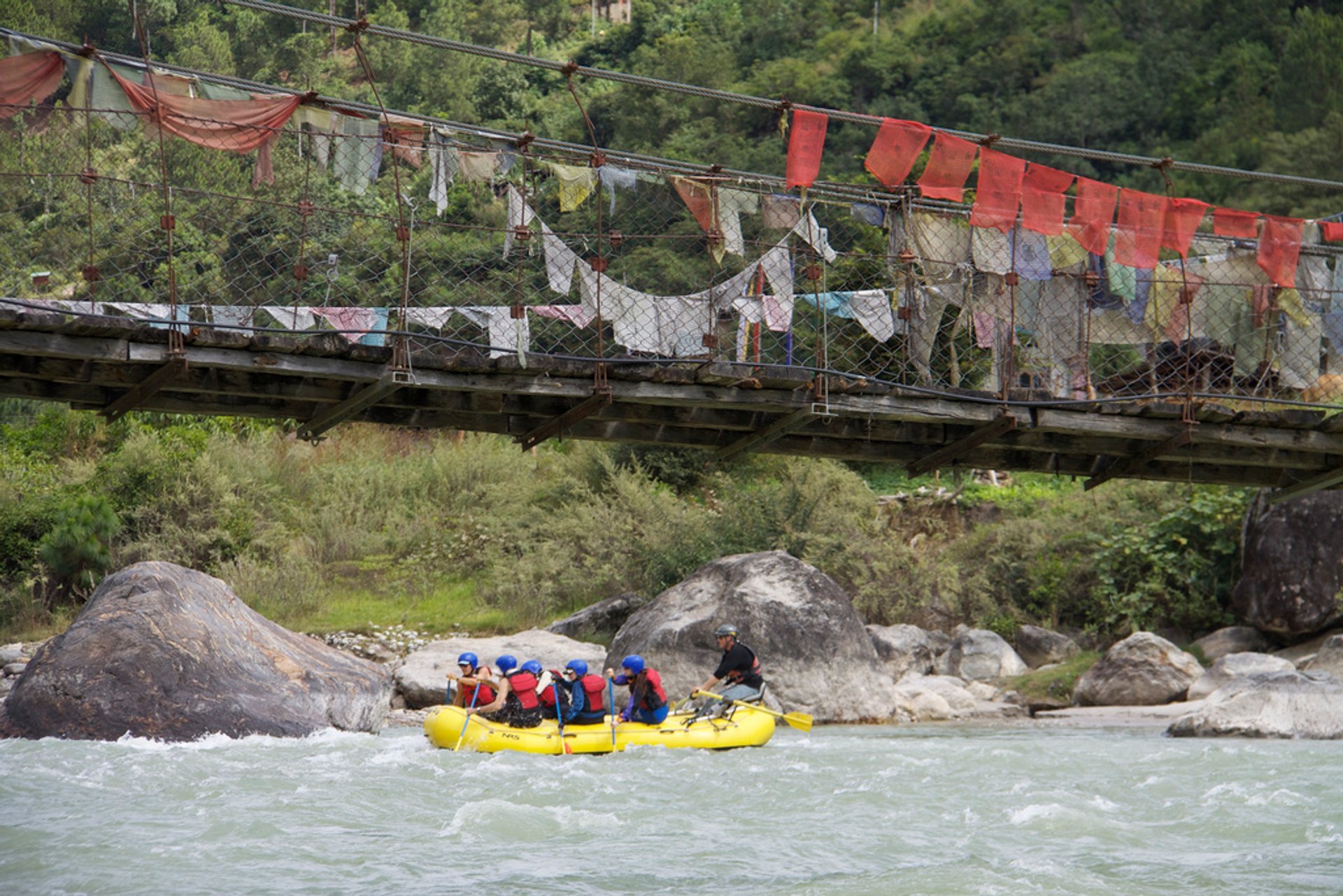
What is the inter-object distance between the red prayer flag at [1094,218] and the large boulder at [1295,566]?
6432mm

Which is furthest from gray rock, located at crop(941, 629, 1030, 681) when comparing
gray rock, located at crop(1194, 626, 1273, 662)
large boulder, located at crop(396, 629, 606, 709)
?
large boulder, located at crop(396, 629, 606, 709)

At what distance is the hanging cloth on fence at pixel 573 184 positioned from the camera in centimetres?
867

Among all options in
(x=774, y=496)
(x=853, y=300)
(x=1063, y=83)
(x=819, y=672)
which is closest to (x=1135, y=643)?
(x=819, y=672)

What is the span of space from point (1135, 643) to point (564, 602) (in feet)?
20.3

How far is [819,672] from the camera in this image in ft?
42.1

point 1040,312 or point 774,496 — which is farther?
point 774,496

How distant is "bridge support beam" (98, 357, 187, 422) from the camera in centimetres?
720

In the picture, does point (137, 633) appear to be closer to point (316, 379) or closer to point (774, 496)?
point (316, 379)

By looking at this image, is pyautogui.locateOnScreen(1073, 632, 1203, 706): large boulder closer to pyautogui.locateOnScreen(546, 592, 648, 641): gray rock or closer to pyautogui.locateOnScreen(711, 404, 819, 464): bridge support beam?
pyautogui.locateOnScreen(546, 592, 648, 641): gray rock

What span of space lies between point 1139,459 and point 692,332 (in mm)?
2850

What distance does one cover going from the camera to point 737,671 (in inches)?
452

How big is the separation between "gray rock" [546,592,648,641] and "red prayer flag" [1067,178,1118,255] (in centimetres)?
737

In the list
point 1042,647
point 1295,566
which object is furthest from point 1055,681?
point 1295,566

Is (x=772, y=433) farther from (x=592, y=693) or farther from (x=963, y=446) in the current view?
(x=592, y=693)
